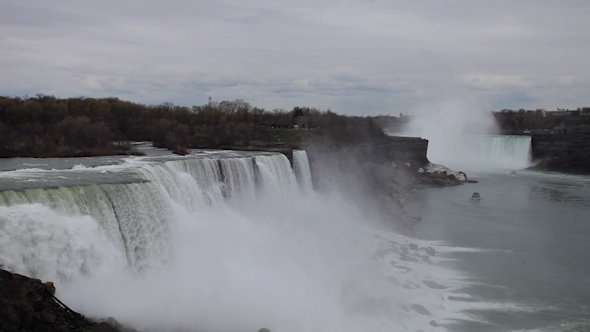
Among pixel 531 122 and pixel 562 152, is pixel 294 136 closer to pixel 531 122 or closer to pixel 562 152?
pixel 562 152

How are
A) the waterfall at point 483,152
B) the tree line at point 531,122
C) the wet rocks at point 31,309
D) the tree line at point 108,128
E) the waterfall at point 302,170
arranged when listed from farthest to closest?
1. the tree line at point 531,122
2. the waterfall at point 483,152
3. the waterfall at point 302,170
4. the tree line at point 108,128
5. the wet rocks at point 31,309

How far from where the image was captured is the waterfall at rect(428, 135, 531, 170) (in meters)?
47.9

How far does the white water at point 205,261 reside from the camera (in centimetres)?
892

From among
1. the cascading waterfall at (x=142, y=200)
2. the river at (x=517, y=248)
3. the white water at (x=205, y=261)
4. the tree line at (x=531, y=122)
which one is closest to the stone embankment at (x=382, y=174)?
the river at (x=517, y=248)

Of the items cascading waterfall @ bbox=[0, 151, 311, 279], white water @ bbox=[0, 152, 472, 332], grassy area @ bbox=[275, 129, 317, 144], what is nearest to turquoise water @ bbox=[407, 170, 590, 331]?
white water @ bbox=[0, 152, 472, 332]

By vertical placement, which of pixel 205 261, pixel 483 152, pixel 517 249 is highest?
pixel 483 152

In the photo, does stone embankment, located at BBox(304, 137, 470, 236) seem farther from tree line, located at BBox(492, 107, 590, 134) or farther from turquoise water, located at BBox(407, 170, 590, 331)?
tree line, located at BBox(492, 107, 590, 134)

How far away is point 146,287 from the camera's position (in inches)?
410

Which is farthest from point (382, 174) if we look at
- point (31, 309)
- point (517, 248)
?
point (31, 309)

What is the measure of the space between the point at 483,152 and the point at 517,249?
3492 centimetres

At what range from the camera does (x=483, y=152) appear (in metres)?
50.5

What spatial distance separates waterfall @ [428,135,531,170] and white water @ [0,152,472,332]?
33.6 meters

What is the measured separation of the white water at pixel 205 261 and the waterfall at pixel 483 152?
3357 centimetres

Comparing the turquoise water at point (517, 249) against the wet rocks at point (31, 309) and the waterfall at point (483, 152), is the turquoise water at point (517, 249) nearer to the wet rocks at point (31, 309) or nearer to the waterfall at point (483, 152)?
the wet rocks at point (31, 309)
